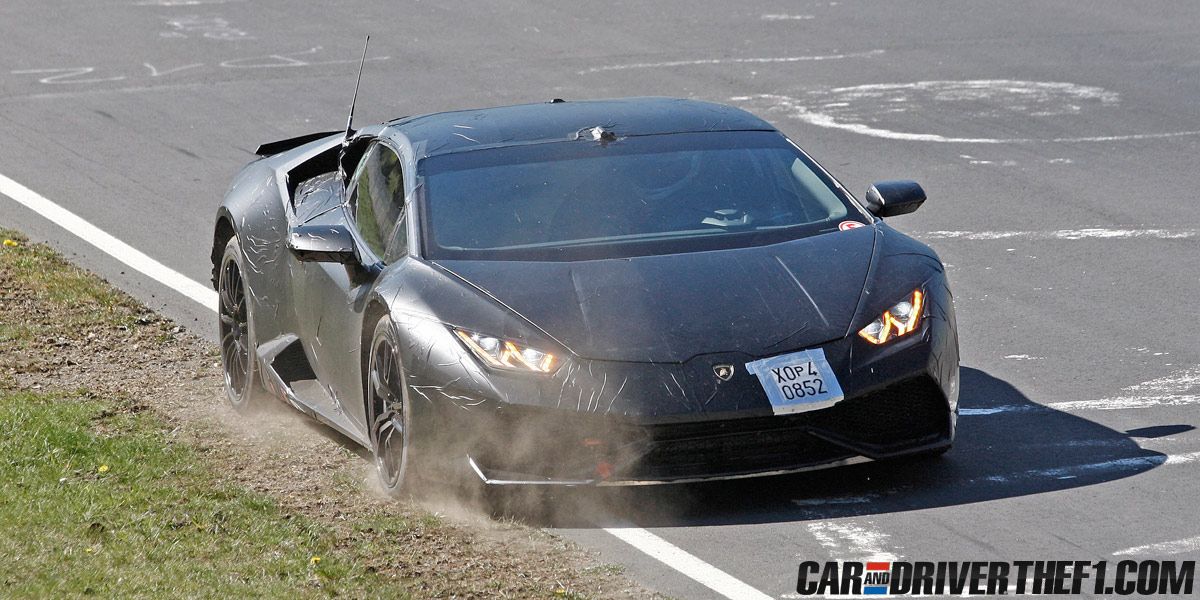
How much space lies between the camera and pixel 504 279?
6852 millimetres

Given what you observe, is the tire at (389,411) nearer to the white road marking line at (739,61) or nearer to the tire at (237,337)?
the tire at (237,337)

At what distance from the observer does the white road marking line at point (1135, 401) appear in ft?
26.1

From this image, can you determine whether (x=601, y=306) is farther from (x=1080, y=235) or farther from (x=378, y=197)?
(x=1080, y=235)

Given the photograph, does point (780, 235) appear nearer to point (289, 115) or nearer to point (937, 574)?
point (937, 574)

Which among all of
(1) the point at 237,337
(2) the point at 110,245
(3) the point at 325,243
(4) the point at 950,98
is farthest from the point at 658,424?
(4) the point at 950,98

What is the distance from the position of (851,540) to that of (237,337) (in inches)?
151

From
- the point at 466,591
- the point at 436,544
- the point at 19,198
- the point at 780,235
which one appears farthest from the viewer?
the point at 19,198

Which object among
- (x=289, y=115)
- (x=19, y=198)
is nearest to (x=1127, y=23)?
(x=289, y=115)

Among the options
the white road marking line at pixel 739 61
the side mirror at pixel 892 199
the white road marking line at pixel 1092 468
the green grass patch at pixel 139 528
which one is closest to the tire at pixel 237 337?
the green grass patch at pixel 139 528

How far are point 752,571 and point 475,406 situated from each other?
114 cm

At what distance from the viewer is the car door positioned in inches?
291

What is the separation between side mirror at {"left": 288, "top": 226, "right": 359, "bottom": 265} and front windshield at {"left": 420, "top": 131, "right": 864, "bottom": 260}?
1.16 ft

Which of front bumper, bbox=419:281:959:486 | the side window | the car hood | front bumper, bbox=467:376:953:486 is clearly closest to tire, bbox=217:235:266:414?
the side window

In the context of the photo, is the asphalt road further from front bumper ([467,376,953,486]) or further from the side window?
the side window
